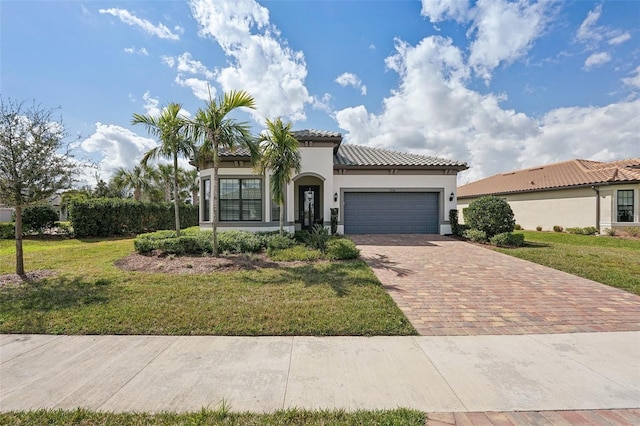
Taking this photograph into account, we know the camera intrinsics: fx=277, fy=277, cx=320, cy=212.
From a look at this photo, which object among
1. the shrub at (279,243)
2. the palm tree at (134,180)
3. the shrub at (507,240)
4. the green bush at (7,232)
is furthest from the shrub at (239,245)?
the palm tree at (134,180)

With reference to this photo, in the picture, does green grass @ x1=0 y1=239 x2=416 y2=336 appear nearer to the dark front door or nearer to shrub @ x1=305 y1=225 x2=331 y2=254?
shrub @ x1=305 y1=225 x2=331 y2=254

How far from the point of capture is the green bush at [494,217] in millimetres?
12328

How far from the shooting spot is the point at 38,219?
16062 millimetres

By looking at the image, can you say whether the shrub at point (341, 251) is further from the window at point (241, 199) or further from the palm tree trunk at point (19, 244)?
the palm tree trunk at point (19, 244)

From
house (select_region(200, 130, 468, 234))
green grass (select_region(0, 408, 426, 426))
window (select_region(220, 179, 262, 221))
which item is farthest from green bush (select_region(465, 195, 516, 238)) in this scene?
green grass (select_region(0, 408, 426, 426))

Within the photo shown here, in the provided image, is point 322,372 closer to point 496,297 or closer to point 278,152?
point 496,297

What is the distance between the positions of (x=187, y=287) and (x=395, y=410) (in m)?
5.24

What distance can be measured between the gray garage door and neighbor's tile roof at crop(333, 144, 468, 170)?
5.28 ft

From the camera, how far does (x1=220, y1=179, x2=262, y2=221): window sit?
45.2ft

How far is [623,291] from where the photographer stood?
6.33 meters

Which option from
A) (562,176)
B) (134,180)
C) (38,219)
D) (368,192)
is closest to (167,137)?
(368,192)

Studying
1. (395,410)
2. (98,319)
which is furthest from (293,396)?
(98,319)

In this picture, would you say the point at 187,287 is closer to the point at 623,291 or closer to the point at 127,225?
the point at 623,291

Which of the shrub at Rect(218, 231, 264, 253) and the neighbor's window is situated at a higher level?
the neighbor's window
